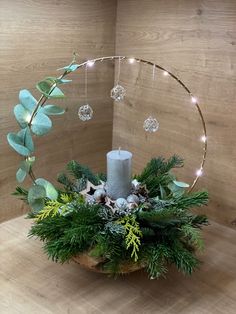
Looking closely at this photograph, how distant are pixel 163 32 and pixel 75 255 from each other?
Result: 594 mm

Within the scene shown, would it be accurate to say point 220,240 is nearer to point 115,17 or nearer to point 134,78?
point 134,78

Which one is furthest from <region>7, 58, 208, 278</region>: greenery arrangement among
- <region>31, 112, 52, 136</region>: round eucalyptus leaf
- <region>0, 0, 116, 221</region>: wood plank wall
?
<region>0, 0, 116, 221</region>: wood plank wall

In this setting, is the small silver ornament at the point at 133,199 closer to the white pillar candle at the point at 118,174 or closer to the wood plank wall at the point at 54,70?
the white pillar candle at the point at 118,174

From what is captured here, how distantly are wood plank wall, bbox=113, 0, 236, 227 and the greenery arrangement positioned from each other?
22cm

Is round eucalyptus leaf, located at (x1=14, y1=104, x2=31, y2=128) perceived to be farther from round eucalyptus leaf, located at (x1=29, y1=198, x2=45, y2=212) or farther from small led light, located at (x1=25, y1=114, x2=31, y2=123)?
round eucalyptus leaf, located at (x1=29, y1=198, x2=45, y2=212)

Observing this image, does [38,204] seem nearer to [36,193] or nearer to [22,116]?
[36,193]

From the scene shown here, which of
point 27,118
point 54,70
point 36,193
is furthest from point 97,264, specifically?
point 54,70

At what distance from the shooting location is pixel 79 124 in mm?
1122

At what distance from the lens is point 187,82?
3.35 ft

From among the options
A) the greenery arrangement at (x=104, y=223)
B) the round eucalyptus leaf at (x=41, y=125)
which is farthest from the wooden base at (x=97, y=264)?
A: the round eucalyptus leaf at (x=41, y=125)

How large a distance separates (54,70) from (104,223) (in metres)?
0.44

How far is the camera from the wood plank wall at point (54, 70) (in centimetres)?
92

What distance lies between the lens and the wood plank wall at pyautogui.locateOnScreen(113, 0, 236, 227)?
3.11 ft

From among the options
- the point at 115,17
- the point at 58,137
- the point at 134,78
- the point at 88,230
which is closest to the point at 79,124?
the point at 58,137
